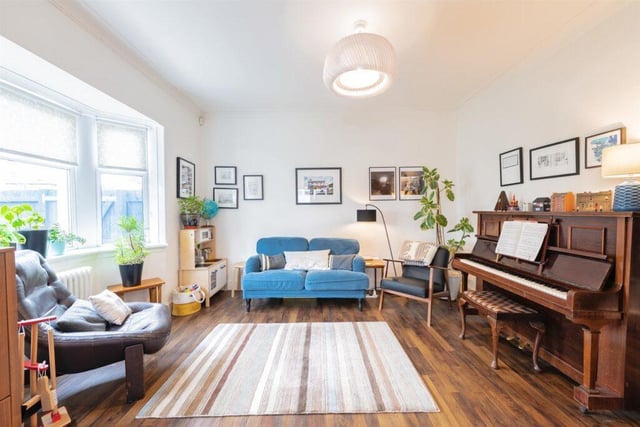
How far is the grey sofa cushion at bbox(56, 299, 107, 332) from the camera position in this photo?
1844 mm

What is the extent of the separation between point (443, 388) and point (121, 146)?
4.07 meters

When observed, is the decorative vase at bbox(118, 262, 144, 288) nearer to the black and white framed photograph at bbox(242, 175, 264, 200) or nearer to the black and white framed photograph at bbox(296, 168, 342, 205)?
the black and white framed photograph at bbox(242, 175, 264, 200)

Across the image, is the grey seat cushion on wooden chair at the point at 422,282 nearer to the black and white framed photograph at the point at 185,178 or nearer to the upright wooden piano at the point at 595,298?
the upright wooden piano at the point at 595,298

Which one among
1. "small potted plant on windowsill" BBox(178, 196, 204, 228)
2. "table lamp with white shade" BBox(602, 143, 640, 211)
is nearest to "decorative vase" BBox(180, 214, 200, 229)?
"small potted plant on windowsill" BBox(178, 196, 204, 228)

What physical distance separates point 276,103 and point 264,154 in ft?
2.73

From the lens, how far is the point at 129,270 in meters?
2.72

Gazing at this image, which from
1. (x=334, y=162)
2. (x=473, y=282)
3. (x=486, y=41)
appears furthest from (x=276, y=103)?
(x=473, y=282)

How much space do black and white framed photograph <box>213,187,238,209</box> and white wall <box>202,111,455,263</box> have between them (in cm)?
9

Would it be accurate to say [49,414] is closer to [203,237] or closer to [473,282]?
[203,237]

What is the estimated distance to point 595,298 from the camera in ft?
5.24

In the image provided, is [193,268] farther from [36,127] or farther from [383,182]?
[383,182]

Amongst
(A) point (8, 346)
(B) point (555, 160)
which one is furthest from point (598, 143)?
(A) point (8, 346)

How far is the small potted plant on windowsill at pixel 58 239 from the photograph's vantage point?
2.33 m

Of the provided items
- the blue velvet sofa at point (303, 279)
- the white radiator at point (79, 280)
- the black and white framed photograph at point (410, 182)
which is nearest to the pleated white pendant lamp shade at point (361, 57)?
the blue velvet sofa at point (303, 279)
